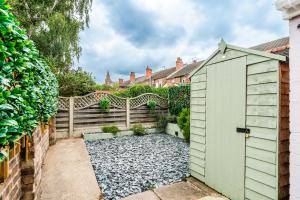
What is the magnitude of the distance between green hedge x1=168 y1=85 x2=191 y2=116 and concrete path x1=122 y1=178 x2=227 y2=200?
5.46 metres

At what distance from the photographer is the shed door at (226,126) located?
3.27 meters

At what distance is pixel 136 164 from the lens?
534 centimetres

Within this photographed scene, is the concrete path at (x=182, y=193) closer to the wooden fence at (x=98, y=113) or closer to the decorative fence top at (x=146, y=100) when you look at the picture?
the wooden fence at (x=98, y=113)

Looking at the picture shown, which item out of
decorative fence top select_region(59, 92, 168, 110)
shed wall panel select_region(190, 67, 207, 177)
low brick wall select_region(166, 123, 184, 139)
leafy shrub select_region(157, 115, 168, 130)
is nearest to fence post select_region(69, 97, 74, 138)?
decorative fence top select_region(59, 92, 168, 110)

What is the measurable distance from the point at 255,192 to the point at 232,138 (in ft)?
2.96

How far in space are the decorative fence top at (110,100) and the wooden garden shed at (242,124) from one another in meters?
5.93

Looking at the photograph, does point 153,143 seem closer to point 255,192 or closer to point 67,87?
point 255,192

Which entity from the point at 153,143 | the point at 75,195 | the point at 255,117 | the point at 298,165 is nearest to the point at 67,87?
the point at 153,143

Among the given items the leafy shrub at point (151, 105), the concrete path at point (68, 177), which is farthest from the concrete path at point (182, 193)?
the leafy shrub at point (151, 105)

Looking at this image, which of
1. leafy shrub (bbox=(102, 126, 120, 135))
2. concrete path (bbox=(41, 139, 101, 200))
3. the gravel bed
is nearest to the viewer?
concrete path (bbox=(41, 139, 101, 200))

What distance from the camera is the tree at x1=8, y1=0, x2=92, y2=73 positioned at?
11.6 m

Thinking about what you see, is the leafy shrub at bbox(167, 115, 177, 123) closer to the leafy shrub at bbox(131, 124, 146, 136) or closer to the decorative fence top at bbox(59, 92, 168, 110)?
the decorative fence top at bbox(59, 92, 168, 110)

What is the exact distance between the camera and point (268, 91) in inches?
113

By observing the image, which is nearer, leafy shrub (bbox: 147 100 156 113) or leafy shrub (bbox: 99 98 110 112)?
leafy shrub (bbox: 99 98 110 112)
